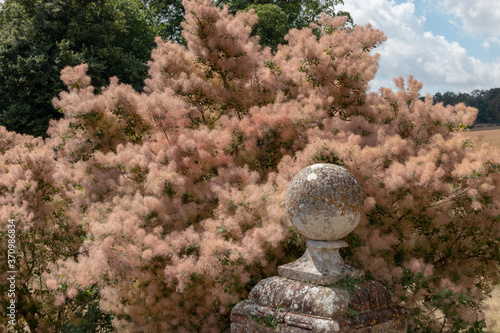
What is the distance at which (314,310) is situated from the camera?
4.78 m

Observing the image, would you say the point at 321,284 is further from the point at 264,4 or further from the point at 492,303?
the point at 264,4

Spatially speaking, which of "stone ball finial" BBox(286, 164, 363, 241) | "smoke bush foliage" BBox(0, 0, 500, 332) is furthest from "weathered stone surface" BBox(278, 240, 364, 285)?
"smoke bush foliage" BBox(0, 0, 500, 332)

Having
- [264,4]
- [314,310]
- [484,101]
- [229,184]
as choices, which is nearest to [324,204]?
[314,310]

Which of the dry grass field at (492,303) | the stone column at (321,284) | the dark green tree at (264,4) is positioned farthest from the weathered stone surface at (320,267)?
the dark green tree at (264,4)

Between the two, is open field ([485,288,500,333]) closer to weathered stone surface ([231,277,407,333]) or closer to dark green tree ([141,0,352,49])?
weathered stone surface ([231,277,407,333])

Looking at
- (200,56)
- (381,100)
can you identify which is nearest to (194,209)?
(200,56)

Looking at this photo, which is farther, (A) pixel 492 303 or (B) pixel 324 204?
(A) pixel 492 303

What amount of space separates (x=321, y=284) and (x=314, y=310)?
340mm

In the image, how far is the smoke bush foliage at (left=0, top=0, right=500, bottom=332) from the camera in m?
5.52

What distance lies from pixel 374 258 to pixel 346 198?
1.13m

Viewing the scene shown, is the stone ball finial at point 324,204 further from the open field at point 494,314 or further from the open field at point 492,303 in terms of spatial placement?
the open field at point 494,314

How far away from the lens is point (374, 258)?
223 inches

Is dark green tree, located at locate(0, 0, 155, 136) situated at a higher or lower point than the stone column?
lower

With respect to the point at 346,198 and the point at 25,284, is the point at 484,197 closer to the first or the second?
the point at 346,198
